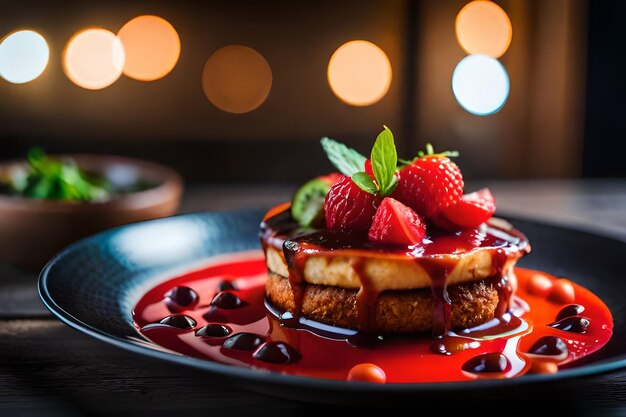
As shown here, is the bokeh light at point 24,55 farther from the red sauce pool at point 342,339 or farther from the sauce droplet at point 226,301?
the sauce droplet at point 226,301

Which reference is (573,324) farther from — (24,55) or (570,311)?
(24,55)

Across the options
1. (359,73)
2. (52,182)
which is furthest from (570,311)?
(359,73)

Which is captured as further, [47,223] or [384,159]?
[47,223]

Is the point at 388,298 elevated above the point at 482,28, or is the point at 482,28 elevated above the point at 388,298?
the point at 482,28

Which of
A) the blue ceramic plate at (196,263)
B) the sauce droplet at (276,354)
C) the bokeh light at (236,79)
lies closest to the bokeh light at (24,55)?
the bokeh light at (236,79)

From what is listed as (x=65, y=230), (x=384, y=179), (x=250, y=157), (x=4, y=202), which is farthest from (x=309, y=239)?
(x=250, y=157)

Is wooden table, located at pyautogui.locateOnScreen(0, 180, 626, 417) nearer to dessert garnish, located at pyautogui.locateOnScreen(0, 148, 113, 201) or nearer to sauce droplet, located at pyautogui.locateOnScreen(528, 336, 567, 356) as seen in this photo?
sauce droplet, located at pyautogui.locateOnScreen(528, 336, 567, 356)
